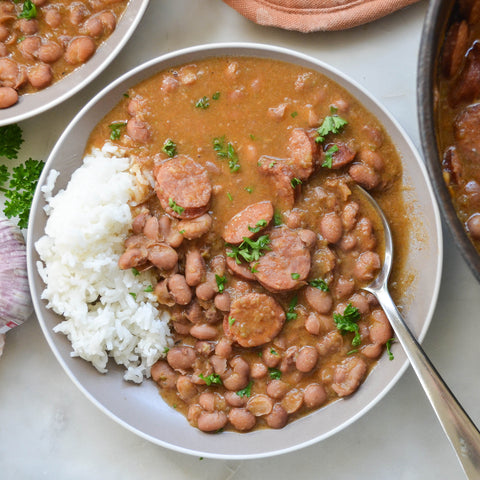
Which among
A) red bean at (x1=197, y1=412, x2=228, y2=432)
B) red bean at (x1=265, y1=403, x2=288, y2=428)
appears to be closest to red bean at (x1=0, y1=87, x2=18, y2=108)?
red bean at (x1=197, y1=412, x2=228, y2=432)

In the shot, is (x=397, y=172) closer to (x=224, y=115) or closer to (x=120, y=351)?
(x=224, y=115)

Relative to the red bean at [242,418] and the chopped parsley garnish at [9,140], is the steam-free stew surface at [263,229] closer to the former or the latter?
the red bean at [242,418]

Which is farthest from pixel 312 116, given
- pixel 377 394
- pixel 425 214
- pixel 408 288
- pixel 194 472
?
pixel 194 472

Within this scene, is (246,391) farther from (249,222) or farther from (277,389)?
(249,222)

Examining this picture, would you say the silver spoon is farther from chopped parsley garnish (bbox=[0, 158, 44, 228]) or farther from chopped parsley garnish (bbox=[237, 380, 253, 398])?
chopped parsley garnish (bbox=[0, 158, 44, 228])

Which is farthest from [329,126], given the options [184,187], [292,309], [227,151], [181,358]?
[181,358]
